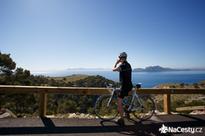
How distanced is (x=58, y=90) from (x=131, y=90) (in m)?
2.51

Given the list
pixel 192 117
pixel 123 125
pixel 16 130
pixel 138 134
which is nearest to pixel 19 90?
pixel 16 130

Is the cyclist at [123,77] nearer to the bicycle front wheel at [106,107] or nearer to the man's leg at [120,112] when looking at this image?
the man's leg at [120,112]

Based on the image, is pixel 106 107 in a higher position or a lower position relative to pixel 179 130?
higher

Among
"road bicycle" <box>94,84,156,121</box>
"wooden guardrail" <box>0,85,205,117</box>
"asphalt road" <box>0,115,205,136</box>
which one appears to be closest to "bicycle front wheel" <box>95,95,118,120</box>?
"road bicycle" <box>94,84,156,121</box>

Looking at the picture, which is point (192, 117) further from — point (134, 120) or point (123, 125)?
point (123, 125)

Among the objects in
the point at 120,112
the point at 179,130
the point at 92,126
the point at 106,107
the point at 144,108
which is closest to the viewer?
the point at 179,130

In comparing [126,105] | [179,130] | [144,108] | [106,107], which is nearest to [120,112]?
[126,105]

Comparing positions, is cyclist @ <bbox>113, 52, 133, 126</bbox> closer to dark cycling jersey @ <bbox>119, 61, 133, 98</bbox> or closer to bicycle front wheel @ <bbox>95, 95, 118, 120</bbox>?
dark cycling jersey @ <bbox>119, 61, 133, 98</bbox>

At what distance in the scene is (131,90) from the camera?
317 inches

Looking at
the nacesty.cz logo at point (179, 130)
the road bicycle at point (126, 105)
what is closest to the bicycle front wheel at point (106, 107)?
the road bicycle at point (126, 105)

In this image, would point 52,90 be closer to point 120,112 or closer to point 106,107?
point 106,107

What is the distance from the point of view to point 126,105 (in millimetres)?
8195

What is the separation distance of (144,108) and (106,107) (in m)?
1.32

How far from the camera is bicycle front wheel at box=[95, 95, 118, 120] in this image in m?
8.19
